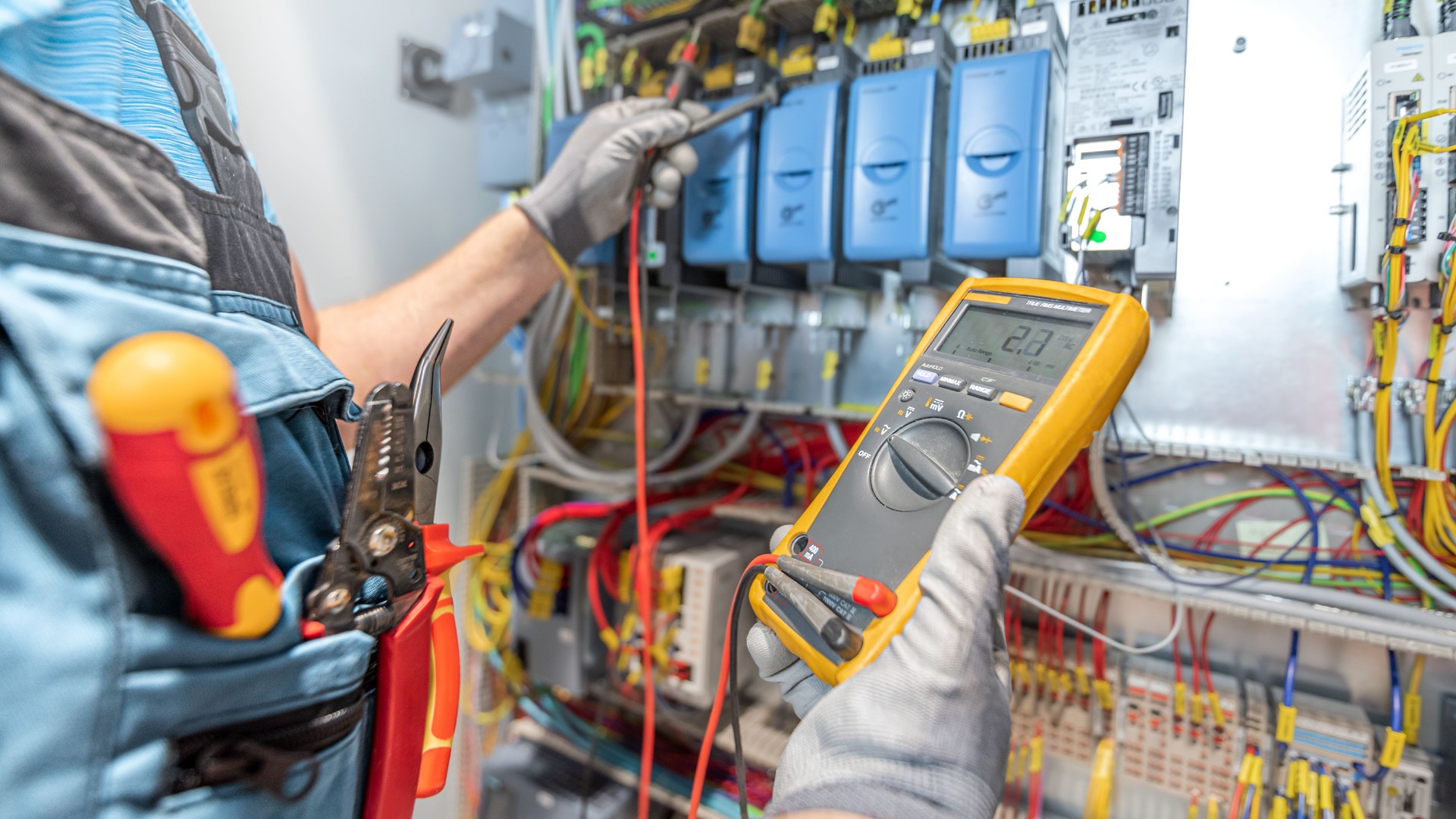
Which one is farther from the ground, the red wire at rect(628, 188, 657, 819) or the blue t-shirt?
the blue t-shirt

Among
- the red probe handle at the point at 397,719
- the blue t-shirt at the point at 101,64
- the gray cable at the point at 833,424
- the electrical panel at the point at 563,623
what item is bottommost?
the electrical panel at the point at 563,623

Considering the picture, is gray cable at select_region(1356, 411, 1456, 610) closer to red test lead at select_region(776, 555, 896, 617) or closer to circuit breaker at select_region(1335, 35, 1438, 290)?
circuit breaker at select_region(1335, 35, 1438, 290)

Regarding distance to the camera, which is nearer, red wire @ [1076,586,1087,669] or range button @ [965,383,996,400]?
range button @ [965,383,996,400]

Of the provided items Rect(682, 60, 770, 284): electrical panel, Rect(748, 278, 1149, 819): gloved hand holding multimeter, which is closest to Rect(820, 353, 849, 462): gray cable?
Rect(682, 60, 770, 284): electrical panel

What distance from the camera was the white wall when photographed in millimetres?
1336

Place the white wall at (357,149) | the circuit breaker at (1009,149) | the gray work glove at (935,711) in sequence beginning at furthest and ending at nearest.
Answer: the white wall at (357,149), the circuit breaker at (1009,149), the gray work glove at (935,711)

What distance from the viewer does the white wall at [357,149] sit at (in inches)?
52.6

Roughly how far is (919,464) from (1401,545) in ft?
2.46

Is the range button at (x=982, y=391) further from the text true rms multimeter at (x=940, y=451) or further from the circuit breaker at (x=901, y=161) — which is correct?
the circuit breaker at (x=901, y=161)

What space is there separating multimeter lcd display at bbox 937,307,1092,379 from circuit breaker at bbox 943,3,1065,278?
7.3 inches

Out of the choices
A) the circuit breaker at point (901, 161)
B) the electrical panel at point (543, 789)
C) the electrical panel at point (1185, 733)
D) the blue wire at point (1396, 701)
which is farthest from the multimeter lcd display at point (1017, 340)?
the electrical panel at point (543, 789)

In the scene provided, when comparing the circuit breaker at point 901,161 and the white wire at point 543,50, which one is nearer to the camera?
the circuit breaker at point 901,161

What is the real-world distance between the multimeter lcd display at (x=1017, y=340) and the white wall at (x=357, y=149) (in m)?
1.30

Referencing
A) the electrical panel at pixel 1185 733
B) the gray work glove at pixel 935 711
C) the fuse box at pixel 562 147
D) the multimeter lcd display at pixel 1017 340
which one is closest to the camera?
the gray work glove at pixel 935 711
